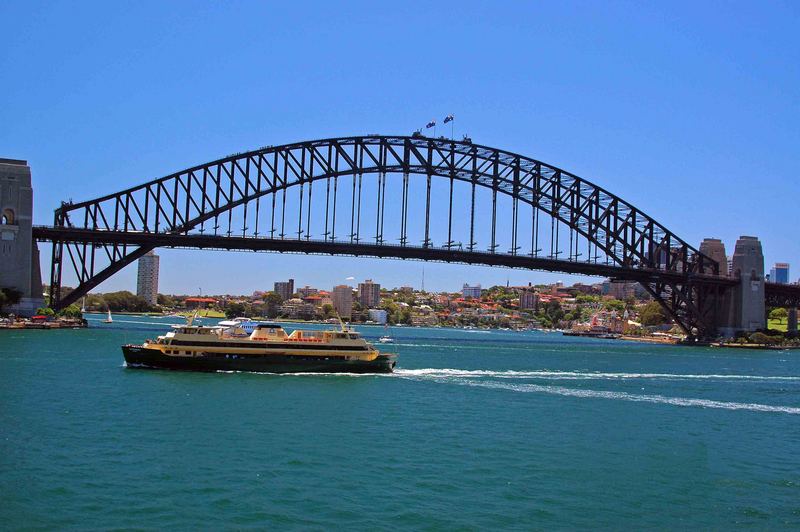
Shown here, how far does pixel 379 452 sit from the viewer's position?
1003 inches

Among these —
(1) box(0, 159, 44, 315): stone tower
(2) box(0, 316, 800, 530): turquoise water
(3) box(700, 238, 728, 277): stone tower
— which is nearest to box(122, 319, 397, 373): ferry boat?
(2) box(0, 316, 800, 530): turquoise water

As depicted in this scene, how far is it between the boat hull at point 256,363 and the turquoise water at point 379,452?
1.63 m

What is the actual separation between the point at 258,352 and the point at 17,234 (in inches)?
1725

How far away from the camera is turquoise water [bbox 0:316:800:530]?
19.0 metres

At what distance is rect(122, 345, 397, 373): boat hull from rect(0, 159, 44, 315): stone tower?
39.5m

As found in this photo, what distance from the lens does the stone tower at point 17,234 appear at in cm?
7969

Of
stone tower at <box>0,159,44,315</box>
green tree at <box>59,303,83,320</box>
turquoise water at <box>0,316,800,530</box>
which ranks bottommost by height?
turquoise water at <box>0,316,800,530</box>

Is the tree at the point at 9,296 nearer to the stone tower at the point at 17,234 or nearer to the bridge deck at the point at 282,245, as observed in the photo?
the stone tower at the point at 17,234

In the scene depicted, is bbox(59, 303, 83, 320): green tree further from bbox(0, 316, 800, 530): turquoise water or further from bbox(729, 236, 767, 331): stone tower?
bbox(729, 236, 767, 331): stone tower

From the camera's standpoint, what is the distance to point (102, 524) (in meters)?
17.3

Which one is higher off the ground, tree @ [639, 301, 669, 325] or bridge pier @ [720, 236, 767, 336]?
bridge pier @ [720, 236, 767, 336]

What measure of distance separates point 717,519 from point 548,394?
2221 centimetres

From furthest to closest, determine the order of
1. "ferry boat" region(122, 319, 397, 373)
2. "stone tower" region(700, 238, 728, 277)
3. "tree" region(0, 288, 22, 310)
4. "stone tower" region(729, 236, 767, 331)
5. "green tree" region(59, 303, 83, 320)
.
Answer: "stone tower" region(700, 238, 728, 277) < "stone tower" region(729, 236, 767, 331) < "green tree" region(59, 303, 83, 320) < "tree" region(0, 288, 22, 310) < "ferry boat" region(122, 319, 397, 373)

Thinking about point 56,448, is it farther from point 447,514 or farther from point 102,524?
point 447,514
